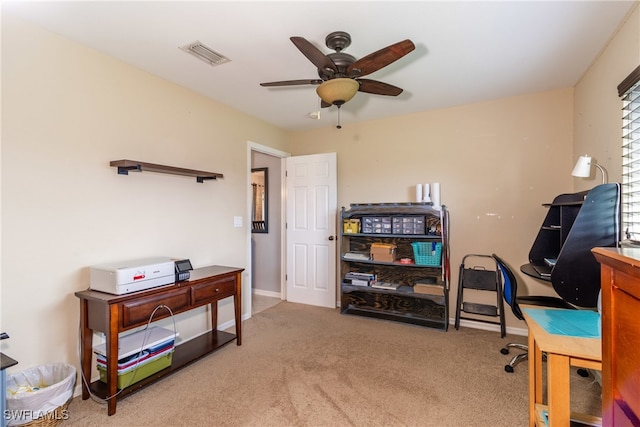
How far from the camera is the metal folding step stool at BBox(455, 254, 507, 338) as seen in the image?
123 inches

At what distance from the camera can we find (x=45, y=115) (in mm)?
1960

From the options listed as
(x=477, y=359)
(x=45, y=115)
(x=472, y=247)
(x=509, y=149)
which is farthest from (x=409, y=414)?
(x=45, y=115)

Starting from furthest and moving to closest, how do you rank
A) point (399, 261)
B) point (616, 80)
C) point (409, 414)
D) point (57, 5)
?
point (399, 261), point (616, 80), point (409, 414), point (57, 5)

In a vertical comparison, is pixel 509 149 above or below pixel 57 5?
below

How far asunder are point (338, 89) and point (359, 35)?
1.63 ft

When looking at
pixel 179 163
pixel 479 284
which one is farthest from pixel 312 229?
pixel 479 284

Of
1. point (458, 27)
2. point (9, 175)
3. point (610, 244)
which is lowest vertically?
point (610, 244)

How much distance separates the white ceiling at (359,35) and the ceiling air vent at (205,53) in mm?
52

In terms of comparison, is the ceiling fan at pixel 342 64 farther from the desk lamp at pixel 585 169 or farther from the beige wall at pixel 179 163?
the desk lamp at pixel 585 169

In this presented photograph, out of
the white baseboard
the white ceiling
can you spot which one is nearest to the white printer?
the white ceiling

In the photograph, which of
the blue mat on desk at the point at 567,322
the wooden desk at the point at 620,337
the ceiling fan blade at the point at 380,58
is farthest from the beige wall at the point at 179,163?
the wooden desk at the point at 620,337

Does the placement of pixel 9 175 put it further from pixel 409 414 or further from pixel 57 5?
pixel 409 414

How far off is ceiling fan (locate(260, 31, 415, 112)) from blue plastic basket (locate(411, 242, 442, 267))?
1.85 meters

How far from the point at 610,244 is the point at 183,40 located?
9.79ft
